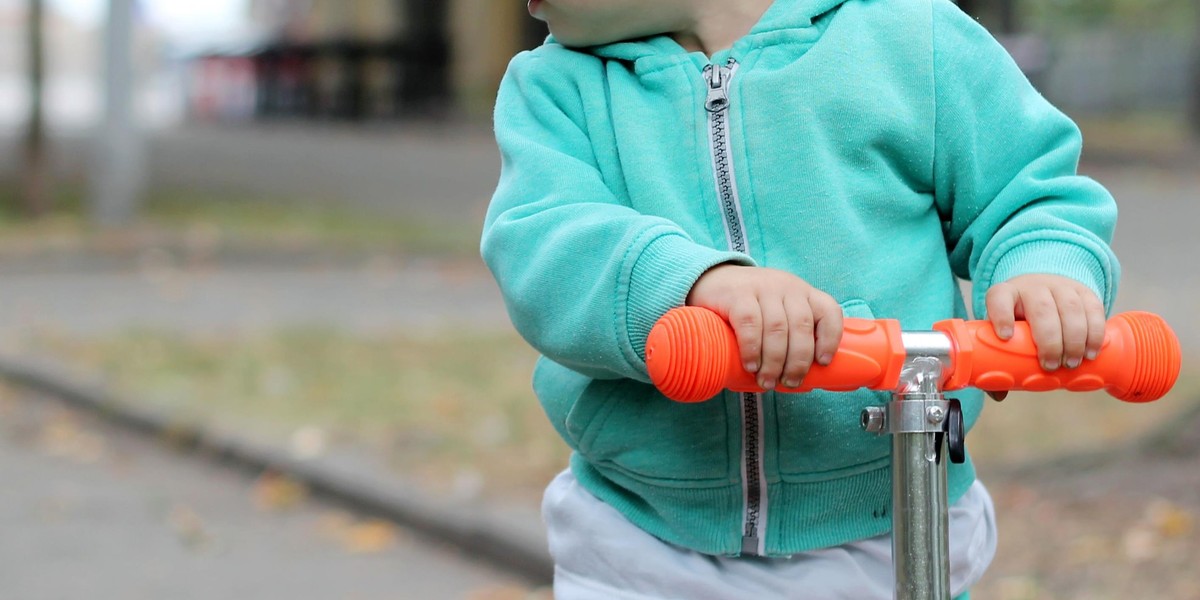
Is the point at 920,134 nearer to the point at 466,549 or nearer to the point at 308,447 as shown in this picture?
the point at 466,549

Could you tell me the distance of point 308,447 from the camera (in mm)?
5809

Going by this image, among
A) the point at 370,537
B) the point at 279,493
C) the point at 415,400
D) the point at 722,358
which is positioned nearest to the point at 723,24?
the point at 722,358

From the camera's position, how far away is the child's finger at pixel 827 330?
158 centimetres

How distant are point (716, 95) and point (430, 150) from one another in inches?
733

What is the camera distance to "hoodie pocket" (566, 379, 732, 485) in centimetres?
200

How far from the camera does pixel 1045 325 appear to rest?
5.43 ft

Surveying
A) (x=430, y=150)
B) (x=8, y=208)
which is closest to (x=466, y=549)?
(x=8, y=208)

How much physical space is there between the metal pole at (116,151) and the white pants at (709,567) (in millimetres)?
10334

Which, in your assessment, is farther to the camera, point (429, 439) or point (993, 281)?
point (429, 439)

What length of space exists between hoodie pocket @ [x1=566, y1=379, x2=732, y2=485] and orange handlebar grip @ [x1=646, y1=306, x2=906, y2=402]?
14.9 inches

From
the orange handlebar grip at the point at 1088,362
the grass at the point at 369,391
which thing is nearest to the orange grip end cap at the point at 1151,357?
the orange handlebar grip at the point at 1088,362

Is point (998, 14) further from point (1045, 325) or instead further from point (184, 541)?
point (1045, 325)

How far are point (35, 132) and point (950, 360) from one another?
11882 mm

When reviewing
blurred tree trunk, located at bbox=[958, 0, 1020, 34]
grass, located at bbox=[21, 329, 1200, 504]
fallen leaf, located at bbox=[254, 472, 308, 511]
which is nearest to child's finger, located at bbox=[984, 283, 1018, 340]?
grass, located at bbox=[21, 329, 1200, 504]
